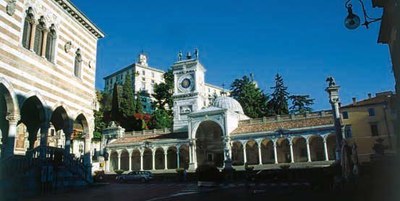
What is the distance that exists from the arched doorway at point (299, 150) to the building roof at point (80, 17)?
3159cm

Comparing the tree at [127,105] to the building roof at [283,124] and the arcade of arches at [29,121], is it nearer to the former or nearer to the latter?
the building roof at [283,124]

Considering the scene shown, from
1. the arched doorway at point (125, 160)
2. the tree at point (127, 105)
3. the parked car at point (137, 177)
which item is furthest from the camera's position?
the tree at point (127, 105)

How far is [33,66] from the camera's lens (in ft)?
52.5

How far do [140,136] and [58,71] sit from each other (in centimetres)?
3962

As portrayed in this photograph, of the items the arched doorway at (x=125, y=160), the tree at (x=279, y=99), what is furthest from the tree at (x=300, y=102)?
the arched doorway at (x=125, y=160)

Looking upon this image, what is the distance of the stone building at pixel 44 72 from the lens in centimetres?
1443

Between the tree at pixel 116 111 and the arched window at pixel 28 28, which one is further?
the tree at pixel 116 111

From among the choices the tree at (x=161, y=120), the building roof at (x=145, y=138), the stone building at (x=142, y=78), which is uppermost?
the stone building at (x=142, y=78)

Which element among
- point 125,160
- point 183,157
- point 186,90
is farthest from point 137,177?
point 186,90


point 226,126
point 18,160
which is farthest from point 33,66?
point 226,126

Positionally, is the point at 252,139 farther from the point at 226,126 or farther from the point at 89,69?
the point at 89,69

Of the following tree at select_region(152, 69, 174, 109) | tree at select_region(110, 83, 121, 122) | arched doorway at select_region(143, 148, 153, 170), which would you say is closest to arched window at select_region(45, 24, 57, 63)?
arched doorway at select_region(143, 148, 153, 170)

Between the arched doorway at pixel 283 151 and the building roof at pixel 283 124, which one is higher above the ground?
the building roof at pixel 283 124

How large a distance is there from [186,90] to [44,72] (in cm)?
4218
